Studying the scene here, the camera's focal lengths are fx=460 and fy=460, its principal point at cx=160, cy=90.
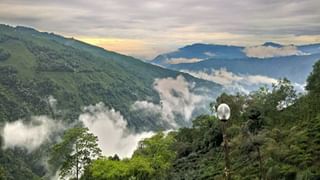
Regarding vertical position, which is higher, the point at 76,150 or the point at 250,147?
the point at 76,150

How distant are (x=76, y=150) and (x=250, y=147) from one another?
2925 centimetres

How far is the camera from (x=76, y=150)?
53000mm

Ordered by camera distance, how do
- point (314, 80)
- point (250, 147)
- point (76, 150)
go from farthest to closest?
point (314, 80) < point (250, 147) < point (76, 150)

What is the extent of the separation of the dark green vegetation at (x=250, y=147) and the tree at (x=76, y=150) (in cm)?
139

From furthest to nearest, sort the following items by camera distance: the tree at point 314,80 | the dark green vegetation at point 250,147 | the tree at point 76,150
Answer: the tree at point 314,80, the tree at point 76,150, the dark green vegetation at point 250,147

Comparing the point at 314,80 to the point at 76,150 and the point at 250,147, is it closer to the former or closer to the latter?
the point at 250,147

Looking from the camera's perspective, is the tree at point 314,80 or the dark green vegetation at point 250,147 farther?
the tree at point 314,80

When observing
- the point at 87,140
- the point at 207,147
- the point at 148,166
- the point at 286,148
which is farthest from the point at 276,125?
the point at 87,140

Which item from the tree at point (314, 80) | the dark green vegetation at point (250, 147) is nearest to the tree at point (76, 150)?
the dark green vegetation at point (250, 147)

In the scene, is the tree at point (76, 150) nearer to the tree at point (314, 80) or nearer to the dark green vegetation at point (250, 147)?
the dark green vegetation at point (250, 147)

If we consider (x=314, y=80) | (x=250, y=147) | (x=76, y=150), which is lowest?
(x=250, y=147)

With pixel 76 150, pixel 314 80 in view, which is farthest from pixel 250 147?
pixel 76 150

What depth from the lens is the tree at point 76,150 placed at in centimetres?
5269

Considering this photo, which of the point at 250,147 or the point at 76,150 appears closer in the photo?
the point at 76,150
